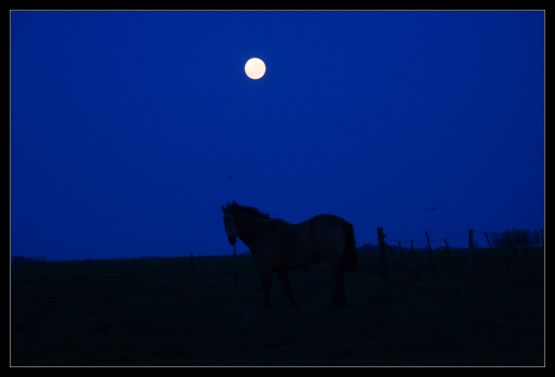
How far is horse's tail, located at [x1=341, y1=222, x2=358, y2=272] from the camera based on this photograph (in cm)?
1387

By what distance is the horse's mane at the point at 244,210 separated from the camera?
47.8 ft

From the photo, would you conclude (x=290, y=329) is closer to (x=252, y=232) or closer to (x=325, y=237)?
(x=325, y=237)

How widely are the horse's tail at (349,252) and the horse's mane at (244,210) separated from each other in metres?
1.85

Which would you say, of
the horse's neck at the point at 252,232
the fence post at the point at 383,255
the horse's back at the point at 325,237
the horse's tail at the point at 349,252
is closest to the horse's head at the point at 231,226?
the horse's neck at the point at 252,232

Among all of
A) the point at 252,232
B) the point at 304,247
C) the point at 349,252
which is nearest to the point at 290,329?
the point at 304,247

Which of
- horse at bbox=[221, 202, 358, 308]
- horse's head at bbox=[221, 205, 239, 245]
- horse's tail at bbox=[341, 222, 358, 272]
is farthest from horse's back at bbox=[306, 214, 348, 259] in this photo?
horse's head at bbox=[221, 205, 239, 245]

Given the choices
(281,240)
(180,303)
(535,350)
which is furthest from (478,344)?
(180,303)

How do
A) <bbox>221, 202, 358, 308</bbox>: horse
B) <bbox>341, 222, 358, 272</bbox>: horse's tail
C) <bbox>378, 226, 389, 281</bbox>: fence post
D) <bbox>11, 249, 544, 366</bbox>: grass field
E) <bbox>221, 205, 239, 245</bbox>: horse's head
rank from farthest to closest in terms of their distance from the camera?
<bbox>378, 226, 389, 281</bbox>: fence post
<bbox>221, 205, 239, 245</bbox>: horse's head
<bbox>341, 222, 358, 272</bbox>: horse's tail
<bbox>221, 202, 358, 308</bbox>: horse
<bbox>11, 249, 544, 366</bbox>: grass field

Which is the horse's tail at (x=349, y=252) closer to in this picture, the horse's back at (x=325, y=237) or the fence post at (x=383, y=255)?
the horse's back at (x=325, y=237)

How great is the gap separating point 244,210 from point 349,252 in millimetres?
2521

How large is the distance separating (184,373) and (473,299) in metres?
8.46

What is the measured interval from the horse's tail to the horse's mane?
1.85 metres

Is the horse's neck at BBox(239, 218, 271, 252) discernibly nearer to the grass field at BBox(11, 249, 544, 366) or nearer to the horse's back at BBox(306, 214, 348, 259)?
the horse's back at BBox(306, 214, 348, 259)

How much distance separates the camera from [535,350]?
820 cm
